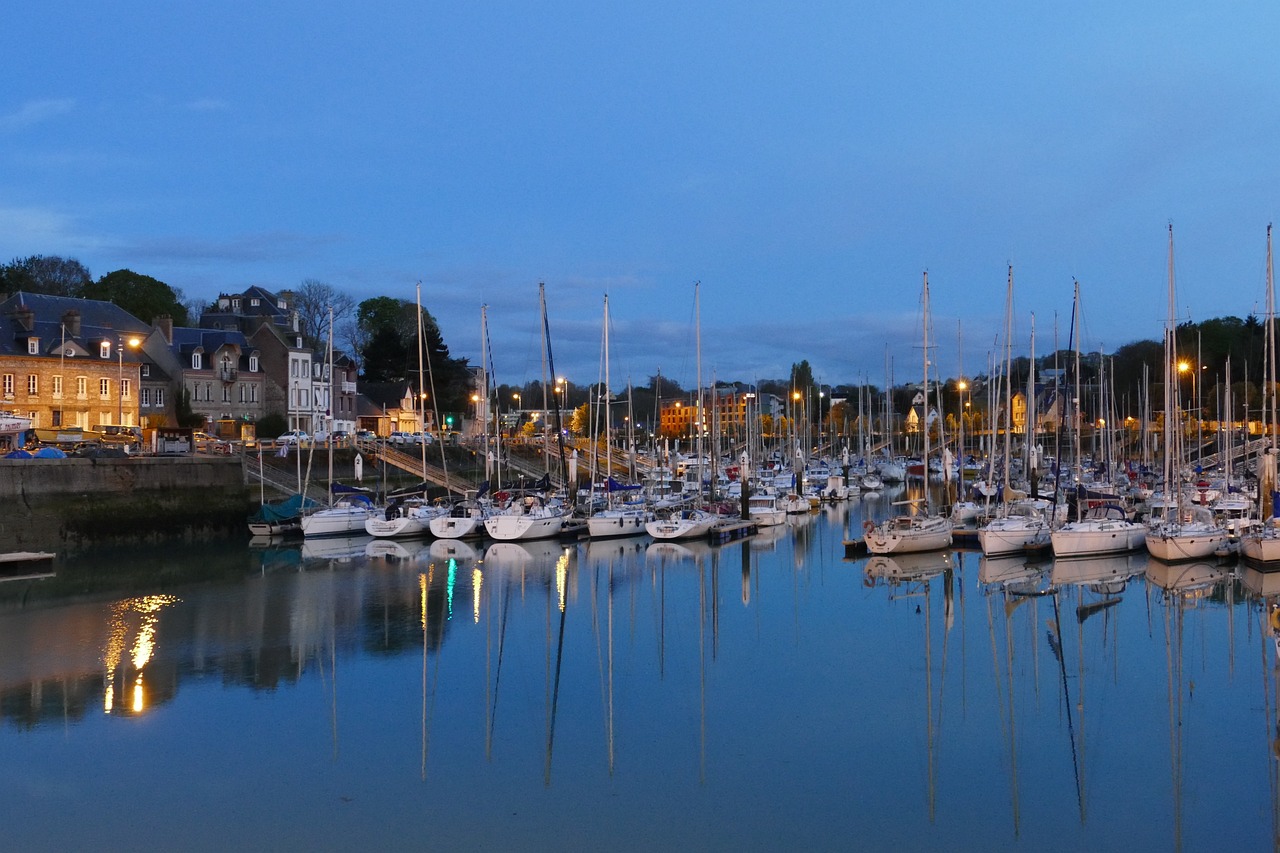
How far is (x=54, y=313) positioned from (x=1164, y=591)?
182ft

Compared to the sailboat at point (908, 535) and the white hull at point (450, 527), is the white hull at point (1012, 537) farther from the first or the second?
the white hull at point (450, 527)

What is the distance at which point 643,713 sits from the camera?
20109mm

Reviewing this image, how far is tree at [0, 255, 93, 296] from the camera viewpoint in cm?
8159

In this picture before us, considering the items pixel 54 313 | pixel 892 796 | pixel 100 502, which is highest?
pixel 54 313

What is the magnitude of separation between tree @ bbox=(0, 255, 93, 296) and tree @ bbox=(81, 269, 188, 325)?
144cm

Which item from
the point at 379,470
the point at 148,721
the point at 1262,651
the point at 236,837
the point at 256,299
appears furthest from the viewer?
the point at 256,299

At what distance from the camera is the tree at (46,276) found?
8159cm

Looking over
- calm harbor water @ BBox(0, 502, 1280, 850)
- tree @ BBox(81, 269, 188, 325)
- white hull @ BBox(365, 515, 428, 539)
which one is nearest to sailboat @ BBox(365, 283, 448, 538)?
white hull @ BBox(365, 515, 428, 539)

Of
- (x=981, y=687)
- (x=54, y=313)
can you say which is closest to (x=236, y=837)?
(x=981, y=687)

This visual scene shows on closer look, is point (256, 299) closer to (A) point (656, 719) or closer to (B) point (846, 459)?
(B) point (846, 459)

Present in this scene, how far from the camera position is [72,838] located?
1430 cm

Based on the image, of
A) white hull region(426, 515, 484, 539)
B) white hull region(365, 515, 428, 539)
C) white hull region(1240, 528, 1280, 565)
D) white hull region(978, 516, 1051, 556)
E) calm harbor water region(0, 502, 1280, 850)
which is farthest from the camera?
white hull region(365, 515, 428, 539)

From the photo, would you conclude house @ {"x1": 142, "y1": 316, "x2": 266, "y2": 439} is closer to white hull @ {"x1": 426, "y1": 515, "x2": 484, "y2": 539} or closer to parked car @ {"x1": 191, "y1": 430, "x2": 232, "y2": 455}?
parked car @ {"x1": 191, "y1": 430, "x2": 232, "y2": 455}

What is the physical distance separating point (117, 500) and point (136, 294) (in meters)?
46.7
